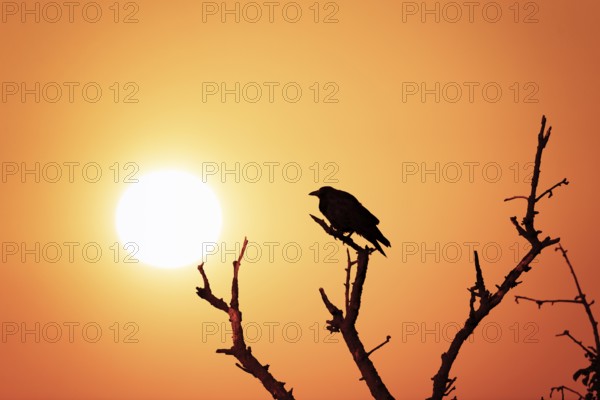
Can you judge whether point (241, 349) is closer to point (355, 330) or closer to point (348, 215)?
point (355, 330)

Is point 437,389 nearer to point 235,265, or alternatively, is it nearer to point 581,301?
point 581,301

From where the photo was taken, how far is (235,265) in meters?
8.04

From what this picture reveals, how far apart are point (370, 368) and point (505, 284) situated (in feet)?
5.56

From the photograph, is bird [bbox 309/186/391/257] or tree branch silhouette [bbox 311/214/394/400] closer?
tree branch silhouette [bbox 311/214/394/400]

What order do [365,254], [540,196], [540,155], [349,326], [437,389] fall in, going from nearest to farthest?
1. [540,155]
2. [540,196]
3. [437,389]
4. [349,326]
5. [365,254]

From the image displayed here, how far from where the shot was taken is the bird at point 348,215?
13.3 meters

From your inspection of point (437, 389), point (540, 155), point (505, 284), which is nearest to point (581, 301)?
point (505, 284)

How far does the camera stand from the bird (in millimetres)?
13305

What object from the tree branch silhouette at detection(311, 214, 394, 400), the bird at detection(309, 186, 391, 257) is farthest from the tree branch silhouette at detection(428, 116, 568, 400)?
the bird at detection(309, 186, 391, 257)

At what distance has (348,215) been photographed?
1354 centimetres

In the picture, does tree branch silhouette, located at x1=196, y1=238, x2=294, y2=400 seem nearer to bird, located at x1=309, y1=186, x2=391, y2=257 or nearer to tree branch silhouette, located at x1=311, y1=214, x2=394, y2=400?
tree branch silhouette, located at x1=311, y1=214, x2=394, y2=400

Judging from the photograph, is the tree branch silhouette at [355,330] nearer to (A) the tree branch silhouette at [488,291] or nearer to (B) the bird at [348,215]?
(A) the tree branch silhouette at [488,291]

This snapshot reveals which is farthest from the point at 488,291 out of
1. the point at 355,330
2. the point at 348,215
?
the point at 348,215

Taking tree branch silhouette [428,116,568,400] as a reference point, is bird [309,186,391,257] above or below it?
above
